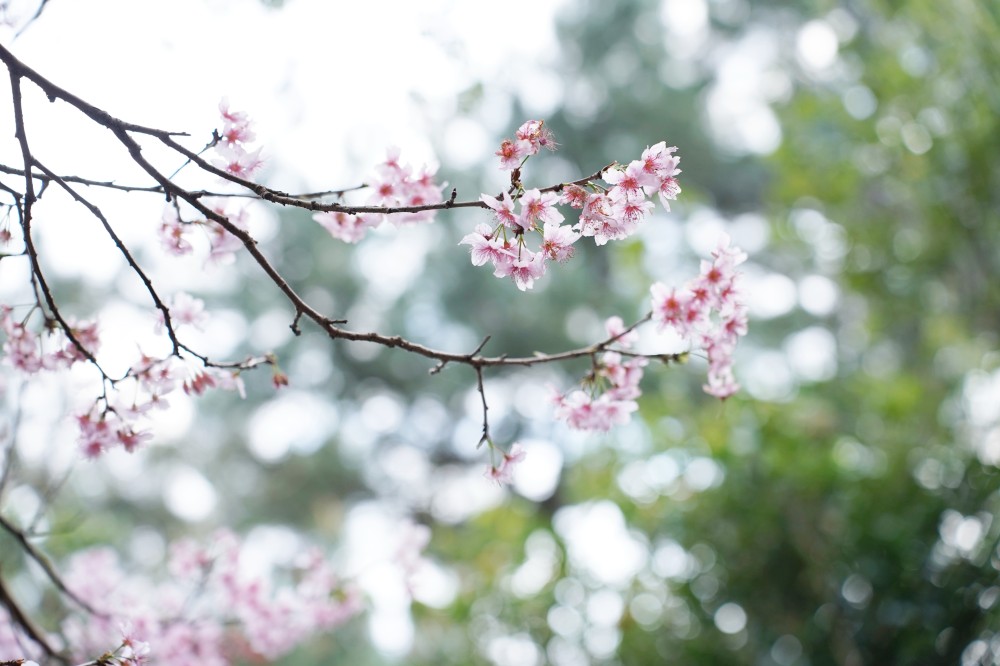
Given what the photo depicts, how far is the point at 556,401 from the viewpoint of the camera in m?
1.20

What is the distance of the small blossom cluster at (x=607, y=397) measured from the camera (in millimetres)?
1172

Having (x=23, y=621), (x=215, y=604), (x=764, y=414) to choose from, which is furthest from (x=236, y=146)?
(x=764, y=414)

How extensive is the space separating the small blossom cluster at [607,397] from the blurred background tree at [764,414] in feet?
0.66

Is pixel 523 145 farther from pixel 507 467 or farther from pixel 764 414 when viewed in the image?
pixel 764 414

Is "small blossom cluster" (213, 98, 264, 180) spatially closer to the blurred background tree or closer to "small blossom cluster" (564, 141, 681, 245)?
"small blossom cluster" (564, 141, 681, 245)

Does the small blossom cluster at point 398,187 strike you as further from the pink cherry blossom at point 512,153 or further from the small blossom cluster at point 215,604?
the small blossom cluster at point 215,604

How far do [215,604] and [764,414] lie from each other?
69.9 inches

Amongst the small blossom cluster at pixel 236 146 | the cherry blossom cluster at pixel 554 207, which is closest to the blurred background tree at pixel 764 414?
the cherry blossom cluster at pixel 554 207

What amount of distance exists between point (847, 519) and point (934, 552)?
0.25 m

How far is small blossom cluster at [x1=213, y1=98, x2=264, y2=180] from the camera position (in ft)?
3.37

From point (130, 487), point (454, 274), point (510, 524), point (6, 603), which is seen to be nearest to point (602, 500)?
point (510, 524)

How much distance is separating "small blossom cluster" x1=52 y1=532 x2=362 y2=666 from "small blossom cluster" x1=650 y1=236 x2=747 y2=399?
A: 119 cm

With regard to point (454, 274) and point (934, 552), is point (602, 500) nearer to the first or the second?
point (934, 552)

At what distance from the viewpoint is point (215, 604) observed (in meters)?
2.25
